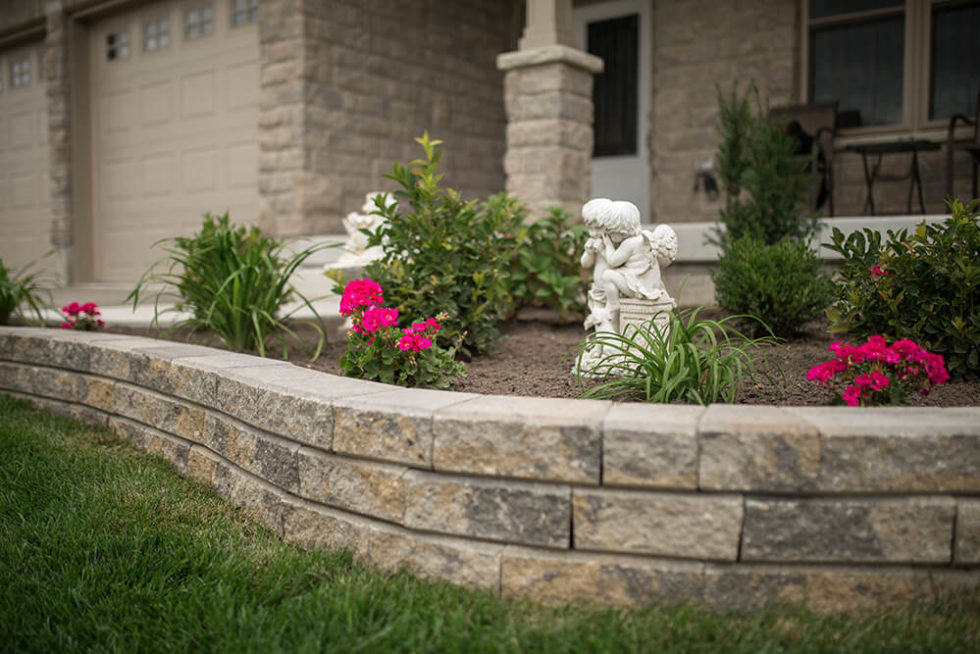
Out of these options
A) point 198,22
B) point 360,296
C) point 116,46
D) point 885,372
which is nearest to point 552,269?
point 360,296

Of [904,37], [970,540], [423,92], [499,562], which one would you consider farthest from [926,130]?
[499,562]

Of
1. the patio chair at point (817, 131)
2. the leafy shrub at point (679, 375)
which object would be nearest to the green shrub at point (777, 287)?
the leafy shrub at point (679, 375)

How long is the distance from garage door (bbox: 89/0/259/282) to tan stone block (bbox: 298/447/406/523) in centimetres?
561

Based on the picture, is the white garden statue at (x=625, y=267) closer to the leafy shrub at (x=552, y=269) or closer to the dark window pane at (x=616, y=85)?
the leafy shrub at (x=552, y=269)

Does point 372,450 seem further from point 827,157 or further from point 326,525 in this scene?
point 827,157

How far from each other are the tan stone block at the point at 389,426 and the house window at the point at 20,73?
10742 mm

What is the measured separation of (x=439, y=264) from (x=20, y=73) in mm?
9889

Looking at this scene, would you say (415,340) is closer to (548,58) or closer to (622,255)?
(622,255)

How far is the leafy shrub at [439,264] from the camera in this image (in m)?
3.74

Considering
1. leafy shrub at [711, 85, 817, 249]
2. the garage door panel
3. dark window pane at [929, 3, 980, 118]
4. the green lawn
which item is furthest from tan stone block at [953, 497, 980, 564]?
the garage door panel

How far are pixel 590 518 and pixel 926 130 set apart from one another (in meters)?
6.33

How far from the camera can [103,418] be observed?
3918 millimetres

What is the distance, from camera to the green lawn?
1906mm

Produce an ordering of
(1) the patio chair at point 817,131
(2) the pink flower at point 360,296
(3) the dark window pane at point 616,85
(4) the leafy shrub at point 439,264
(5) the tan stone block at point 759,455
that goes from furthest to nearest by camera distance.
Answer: (3) the dark window pane at point 616,85
(1) the patio chair at point 817,131
(4) the leafy shrub at point 439,264
(2) the pink flower at point 360,296
(5) the tan stone block at point 759,455
